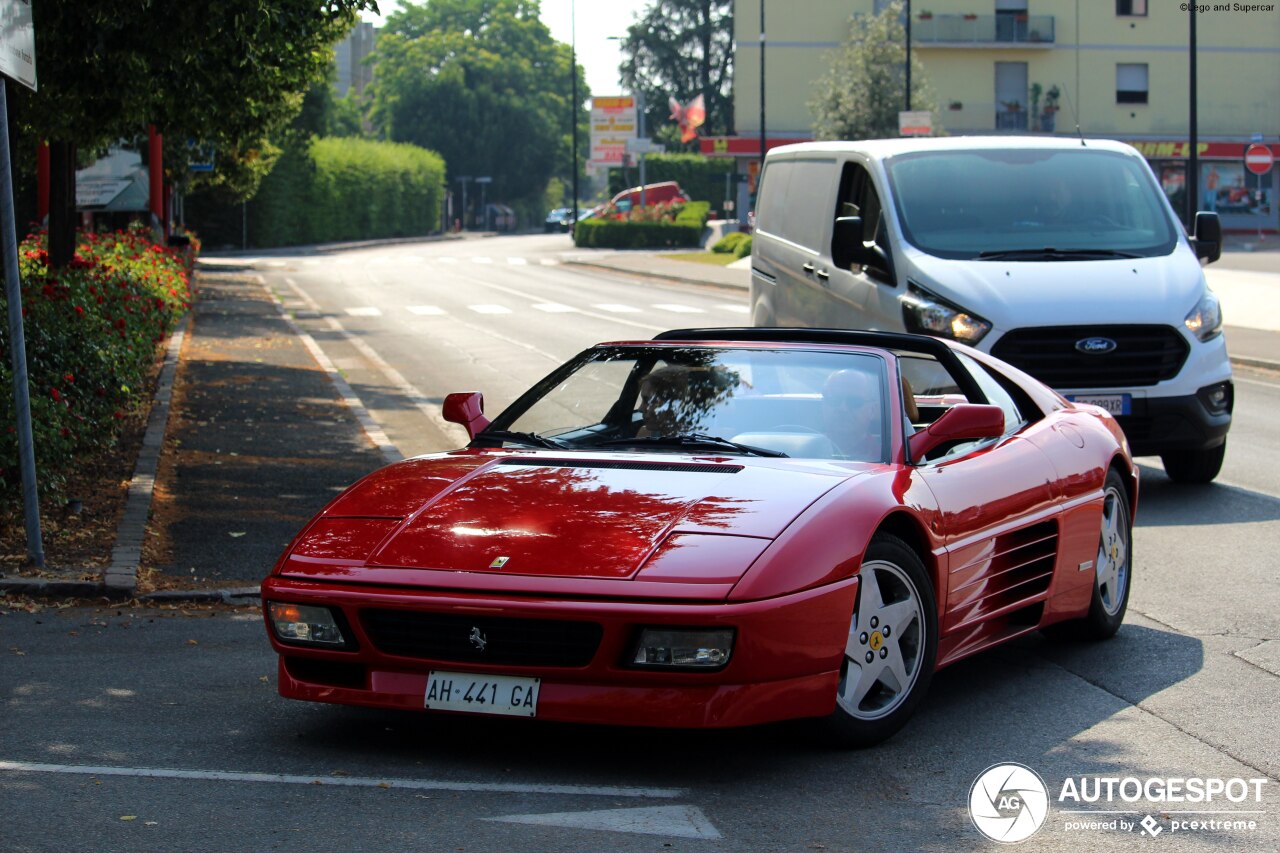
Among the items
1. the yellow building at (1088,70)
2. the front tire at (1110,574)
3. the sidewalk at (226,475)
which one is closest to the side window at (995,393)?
the front tire at (1110,574)

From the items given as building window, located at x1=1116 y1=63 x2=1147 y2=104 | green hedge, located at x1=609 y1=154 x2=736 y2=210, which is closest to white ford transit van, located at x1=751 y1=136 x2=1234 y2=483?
building window, located at x1=1116 y1=63 x2=1147 y2=104

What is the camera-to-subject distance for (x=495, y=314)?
30812 mm

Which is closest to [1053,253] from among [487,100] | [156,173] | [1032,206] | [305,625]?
[1032,206]

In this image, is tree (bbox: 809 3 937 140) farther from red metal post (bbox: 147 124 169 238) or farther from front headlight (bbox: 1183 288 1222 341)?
front headlight (bbox: 1183 288 1222 341)

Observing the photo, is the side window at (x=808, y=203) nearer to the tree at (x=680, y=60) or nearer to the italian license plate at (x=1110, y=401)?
the italian license plate at (x=1110, y=401)

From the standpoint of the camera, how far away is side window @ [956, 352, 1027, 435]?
6992 millimetres

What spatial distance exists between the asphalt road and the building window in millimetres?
69743

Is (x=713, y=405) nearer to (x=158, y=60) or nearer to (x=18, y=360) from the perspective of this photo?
(x=18, y=360)

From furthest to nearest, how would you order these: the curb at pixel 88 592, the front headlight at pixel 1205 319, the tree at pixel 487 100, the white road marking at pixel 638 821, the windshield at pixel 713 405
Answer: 1. the tree at pixel 487 100
2. the front headlight at pixel 1205 319
3. the curb at pixel 88 592
4. the windshield at pixel 713 405
5. the white road marking at pixel 638 821

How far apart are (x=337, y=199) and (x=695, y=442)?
70.0 m

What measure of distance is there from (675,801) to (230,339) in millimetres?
20606

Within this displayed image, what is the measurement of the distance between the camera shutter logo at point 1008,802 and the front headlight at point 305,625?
1914 mm

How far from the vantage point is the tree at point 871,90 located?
2394 inches

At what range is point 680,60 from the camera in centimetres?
10819
